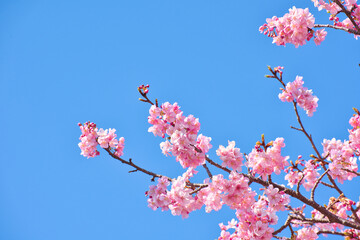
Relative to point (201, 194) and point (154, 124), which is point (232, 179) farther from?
point (154, 124)

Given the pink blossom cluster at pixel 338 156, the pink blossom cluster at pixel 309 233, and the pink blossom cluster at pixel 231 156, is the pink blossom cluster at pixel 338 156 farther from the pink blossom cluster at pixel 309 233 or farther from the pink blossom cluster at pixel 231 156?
the pink blossom cluster at pixel 231 156

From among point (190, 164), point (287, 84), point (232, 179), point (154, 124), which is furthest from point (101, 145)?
point (287, 84)

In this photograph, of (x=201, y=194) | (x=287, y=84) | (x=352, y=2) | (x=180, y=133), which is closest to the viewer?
(x=180, y=133)

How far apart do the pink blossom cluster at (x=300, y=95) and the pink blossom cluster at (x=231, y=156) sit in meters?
1.64

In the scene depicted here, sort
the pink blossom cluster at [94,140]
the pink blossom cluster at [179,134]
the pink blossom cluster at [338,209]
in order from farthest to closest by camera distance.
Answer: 1. the pink blossom cluster at [94,140]
2. the pink blossom cluster at [338,209]
3. the pink blossom cluster at [179,134]

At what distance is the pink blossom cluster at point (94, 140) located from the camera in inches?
203

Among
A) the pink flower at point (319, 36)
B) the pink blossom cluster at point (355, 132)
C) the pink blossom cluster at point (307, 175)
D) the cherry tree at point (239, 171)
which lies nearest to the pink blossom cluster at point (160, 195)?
the cherry tree at point (239, 171)

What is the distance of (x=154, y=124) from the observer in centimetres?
454

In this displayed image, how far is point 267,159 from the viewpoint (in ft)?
14.4

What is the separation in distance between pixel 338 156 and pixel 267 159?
1.31 m

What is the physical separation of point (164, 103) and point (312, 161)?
255 centimetres

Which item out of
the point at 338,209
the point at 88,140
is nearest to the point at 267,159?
the point at 338,209

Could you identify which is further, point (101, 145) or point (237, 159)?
point (101, 145)

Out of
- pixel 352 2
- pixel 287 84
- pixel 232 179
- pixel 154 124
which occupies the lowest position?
pixel 232 179
